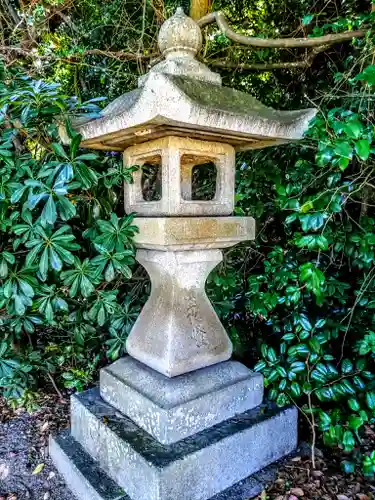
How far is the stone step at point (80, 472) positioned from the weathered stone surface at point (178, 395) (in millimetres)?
267

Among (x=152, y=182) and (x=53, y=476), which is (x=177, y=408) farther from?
(x=152, y=182)

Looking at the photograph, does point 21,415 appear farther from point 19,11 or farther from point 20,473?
point 19,11

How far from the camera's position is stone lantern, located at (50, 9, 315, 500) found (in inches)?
54.8

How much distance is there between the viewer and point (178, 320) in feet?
5.50

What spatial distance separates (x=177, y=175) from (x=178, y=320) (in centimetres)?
67

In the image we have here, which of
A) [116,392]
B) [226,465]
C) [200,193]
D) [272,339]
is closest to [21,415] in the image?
[116,392]

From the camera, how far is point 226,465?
1.56 metres

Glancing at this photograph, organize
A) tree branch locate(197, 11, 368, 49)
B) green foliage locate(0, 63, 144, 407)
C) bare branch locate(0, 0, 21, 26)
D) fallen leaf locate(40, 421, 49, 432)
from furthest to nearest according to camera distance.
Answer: bare branch locate(0, 0, 21, 26)
fallen leaf locate(40, 421, 49, 432)
tree branch locate(197, 11, 368, 49)
green foliage locate(0, 63, 144, 407)

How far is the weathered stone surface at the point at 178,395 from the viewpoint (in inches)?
59.1

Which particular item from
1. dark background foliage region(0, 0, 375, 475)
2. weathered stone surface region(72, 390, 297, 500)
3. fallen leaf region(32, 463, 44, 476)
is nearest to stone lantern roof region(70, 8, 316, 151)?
dark background foliage region(0, 0, 375, 475)

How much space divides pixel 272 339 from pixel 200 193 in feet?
3.73

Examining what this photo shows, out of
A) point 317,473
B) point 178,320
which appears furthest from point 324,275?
point 317,473

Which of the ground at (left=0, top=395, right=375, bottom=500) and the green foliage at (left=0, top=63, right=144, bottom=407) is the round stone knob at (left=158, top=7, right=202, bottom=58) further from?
the ground at (left=0, top=395, right=375, bottom=500)

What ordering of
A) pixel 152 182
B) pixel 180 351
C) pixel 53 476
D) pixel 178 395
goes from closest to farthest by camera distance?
pixel 178 395 → pixel 180 351 → pixel 53 476 → pixel 152 182
